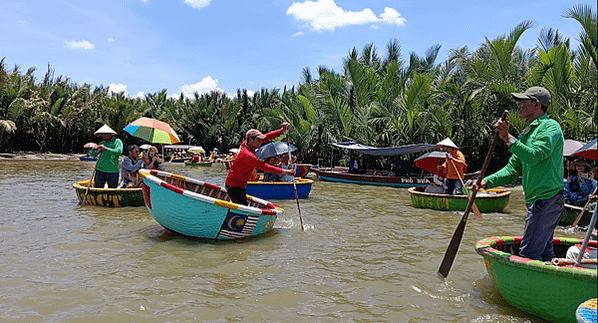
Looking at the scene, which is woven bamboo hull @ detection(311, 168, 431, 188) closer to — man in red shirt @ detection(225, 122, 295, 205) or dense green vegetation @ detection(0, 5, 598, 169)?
dense green vegetation @ detection(0, 5, 598, 169)

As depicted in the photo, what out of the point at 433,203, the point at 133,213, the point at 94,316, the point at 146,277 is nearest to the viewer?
the point at 94,316

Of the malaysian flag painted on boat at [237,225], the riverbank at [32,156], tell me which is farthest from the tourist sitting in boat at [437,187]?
the riverbank at [32,156]

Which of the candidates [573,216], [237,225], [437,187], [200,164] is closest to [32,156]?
[200,164]

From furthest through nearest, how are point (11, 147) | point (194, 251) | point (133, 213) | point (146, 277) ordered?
point (11, 147), point (133, 213), point (194, 251), point (146, 277)

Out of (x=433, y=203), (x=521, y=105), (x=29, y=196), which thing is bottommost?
(x=29, y=196)

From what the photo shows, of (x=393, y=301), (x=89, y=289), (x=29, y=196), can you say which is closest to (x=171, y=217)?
(x=89, y=289)

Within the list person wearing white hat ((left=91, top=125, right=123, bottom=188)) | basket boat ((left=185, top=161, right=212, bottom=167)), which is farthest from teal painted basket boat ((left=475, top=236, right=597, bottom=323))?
basket boat ((left=185, top=161, right=212, bottom=167))

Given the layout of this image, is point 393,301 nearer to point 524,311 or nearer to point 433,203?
point 524,311

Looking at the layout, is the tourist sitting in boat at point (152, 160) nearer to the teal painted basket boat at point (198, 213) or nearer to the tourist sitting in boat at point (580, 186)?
the teal painted basket boat at point (198, 213)

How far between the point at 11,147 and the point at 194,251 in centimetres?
3640

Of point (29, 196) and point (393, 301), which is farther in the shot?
point (29, 196)

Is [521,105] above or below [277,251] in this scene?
above

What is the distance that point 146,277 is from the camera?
5.65 metres

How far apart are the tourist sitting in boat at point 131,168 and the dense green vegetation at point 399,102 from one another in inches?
494
